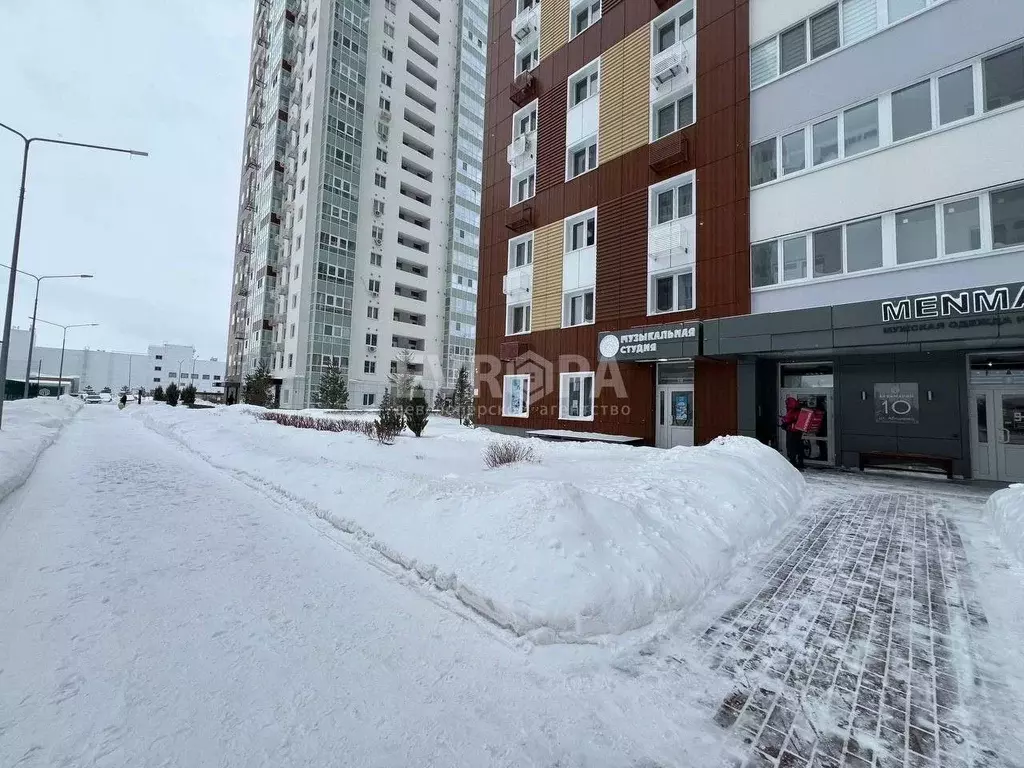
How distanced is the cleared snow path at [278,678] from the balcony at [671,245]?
14.2 metres

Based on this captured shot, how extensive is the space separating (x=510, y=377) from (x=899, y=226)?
14.3 meters

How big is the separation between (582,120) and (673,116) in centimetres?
421

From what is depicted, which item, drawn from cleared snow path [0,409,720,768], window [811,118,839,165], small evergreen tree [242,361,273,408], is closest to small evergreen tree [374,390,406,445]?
cleared snow path [0,409,720,768]

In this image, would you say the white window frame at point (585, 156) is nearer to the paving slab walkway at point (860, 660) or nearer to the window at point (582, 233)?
the window at point (582, 233)

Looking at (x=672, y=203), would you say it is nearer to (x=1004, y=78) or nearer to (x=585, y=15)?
(x=1004, y=78)

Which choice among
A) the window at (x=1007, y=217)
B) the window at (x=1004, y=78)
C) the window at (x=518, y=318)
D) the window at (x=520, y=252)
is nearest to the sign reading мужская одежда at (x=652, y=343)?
the window at (x=518, y=318)

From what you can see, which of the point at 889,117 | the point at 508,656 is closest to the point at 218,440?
the point at 508,656

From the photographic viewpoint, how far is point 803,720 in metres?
2.66

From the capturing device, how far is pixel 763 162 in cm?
1405

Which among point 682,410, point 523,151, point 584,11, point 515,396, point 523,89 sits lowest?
point 682,410

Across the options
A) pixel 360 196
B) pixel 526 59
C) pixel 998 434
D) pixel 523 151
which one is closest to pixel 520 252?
pixel 523 151

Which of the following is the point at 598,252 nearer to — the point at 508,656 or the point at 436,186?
the point at 508,656

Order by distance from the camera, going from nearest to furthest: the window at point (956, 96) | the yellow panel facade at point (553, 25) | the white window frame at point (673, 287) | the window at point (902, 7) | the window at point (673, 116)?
the window at point (956, 96) → the window at point (902, 7) → the white window frame at point (673, 287) → the window at point (673, 116) → the yellow panel facade at point (553, 25)

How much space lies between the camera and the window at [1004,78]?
33.1ft
